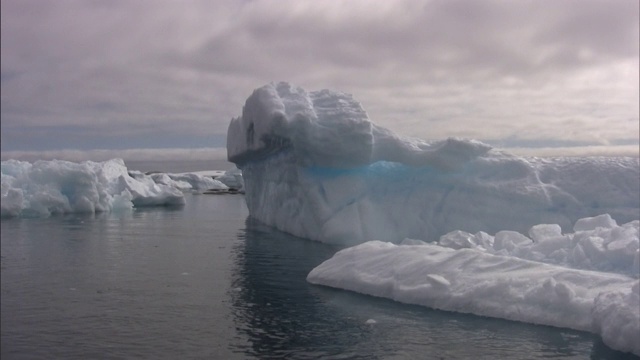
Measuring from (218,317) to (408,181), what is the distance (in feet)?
36.4

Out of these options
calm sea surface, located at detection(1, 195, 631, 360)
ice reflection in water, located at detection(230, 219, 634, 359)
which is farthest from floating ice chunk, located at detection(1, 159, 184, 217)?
ice reflection in water, located at detection(230, 219, 634, 359)

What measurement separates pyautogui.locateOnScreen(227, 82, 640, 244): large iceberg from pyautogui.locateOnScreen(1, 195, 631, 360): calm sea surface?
8.41ft

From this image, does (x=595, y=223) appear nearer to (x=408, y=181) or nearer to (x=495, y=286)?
(x=495, y=286)

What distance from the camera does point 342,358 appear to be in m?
8.24

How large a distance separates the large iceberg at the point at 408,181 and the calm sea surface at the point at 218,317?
8.41 ft

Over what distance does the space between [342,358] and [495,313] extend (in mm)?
3151

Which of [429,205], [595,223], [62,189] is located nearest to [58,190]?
[62,189]

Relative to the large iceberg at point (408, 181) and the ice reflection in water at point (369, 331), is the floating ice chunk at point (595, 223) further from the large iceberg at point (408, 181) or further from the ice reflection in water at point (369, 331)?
the ice reflection in water at point (369, 331)

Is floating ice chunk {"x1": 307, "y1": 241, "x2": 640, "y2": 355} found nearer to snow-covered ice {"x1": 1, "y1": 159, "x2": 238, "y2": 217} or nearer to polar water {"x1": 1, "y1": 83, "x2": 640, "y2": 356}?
polar water {"x1": 1, "y1": 83, "x2": 640, "y2": 356}

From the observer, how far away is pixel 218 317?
1037 cm

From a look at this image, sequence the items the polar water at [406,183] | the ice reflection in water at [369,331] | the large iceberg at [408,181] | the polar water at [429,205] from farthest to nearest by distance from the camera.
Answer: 1. the large iceberg at [408,181]
2. the polar water at [406,183]
3. the polar water at [429,205]
4. the ice reflection in water at [369,331]

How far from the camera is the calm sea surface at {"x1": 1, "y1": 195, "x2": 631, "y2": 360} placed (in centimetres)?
856

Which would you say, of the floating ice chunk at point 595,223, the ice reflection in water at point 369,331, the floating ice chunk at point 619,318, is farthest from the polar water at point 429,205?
the floating ice chunk at point 619,318

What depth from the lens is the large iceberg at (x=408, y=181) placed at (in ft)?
61.8
